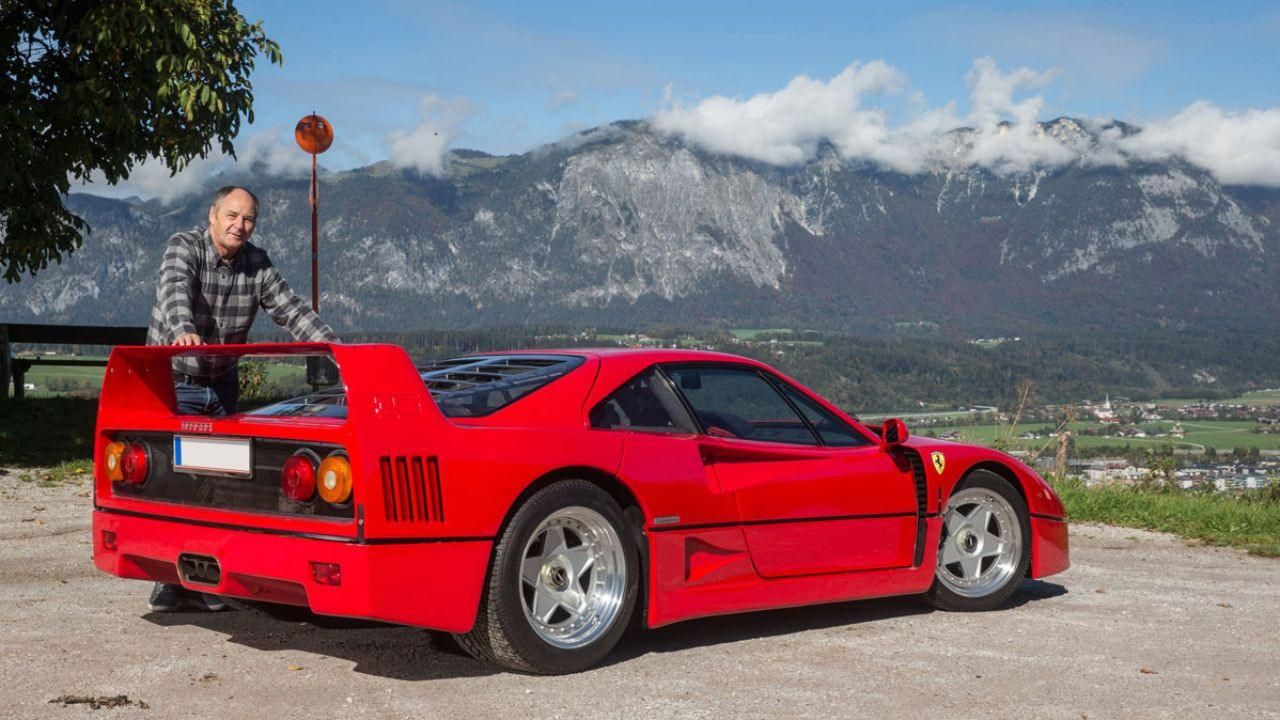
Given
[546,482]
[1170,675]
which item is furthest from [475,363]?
[1170,675]

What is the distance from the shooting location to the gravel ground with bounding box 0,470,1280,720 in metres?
4.53

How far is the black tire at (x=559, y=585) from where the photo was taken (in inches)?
187

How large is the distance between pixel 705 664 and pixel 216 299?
2.72m

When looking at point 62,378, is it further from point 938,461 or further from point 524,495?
point 524,495

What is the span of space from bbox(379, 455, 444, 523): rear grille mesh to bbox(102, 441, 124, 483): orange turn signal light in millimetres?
1475

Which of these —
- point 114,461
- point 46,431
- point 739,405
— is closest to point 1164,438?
point 46,431

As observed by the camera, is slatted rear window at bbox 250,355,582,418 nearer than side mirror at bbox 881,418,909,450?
Yes

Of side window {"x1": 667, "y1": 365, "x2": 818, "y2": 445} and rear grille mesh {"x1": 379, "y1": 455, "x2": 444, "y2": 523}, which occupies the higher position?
side window {"x1": 667, "y1": 365, "x2": 818, "y2": 445}

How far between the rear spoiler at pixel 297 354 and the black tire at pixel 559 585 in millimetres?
538

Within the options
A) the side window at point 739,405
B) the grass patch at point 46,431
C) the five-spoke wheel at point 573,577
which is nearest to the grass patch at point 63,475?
the grass patch at point 46,431

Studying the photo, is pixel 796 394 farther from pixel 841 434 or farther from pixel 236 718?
pixel 236 718

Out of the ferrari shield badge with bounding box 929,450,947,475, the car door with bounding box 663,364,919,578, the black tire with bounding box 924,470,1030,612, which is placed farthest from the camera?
the black tire with bounding box 924,470,1030,612

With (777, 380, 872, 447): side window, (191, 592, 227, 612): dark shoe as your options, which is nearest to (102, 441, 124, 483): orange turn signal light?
(191, 592, 227, 612): dark shoe

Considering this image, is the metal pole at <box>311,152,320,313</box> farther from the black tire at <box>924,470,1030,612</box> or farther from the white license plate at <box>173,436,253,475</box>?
the black tire at <box>924,470,1030,612</box>
